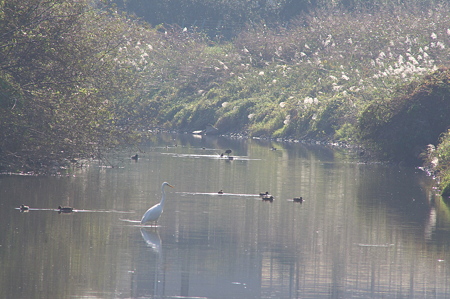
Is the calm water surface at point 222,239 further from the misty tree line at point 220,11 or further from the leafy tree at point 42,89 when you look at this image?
the misty tree line at point 220,11

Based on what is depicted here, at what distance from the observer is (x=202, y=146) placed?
163ft

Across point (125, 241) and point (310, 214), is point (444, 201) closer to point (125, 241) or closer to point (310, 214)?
point (310, 214)

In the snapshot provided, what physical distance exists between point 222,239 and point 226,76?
2306 inches

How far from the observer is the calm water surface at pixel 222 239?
13164mm

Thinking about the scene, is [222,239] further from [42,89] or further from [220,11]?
[220,11]

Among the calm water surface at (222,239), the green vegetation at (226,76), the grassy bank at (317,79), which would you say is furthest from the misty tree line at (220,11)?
the calm water surface at (222,239)

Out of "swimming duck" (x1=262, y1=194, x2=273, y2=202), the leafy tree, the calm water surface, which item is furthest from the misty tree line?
"swimming duck" (x1=262, y1=194, x2=273, y2=202)

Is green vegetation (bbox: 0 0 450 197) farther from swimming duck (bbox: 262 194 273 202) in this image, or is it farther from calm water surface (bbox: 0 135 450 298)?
swimming duck (bbox: 262 194 273 202)

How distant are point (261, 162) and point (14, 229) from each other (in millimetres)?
21968

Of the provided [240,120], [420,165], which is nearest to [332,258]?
[420,165]

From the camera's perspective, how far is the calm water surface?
1316 centimetres

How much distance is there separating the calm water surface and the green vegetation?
2.44 m

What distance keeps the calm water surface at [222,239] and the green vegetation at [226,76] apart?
244 centimetres

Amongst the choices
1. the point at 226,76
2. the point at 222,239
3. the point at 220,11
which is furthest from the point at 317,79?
the point at 222,239
